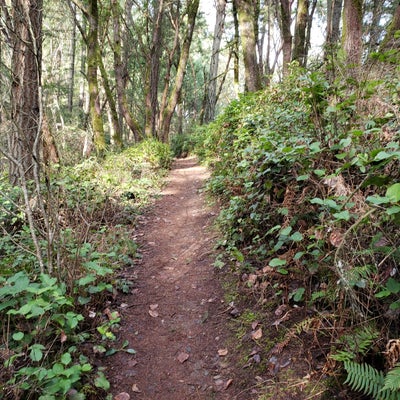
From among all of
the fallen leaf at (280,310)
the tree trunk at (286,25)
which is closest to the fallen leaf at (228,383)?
the fallen leaf at (280,310)

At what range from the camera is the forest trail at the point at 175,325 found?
8.81 ft

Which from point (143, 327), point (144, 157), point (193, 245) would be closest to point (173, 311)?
point (143, 327)

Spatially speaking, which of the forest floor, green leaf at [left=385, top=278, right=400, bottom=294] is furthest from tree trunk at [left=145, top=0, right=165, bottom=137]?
green leaf at [left=385, top=278, right=400, bottom=294]

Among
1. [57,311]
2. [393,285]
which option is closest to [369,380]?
[393,285]

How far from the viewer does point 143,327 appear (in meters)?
3.44

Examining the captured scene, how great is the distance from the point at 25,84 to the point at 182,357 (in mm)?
5048

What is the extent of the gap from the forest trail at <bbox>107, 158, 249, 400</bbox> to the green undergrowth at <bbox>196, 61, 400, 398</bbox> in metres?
0.46

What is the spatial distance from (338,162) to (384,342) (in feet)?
5.91

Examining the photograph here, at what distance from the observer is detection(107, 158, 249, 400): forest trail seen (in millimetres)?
2686

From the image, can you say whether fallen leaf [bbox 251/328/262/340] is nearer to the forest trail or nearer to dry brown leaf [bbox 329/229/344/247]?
the forest trail

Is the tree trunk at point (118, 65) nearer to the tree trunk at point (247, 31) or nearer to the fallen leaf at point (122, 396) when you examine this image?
the tree trunk at point (247, 31)

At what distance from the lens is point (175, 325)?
11.3ft

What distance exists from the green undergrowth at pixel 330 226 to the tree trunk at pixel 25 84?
2.47 m

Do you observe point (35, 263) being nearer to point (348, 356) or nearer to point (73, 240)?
point (73, 240)
